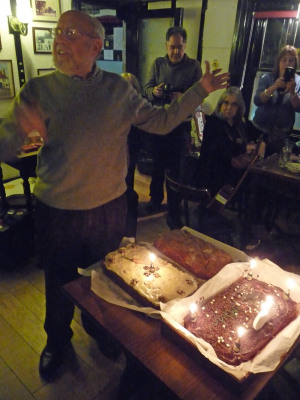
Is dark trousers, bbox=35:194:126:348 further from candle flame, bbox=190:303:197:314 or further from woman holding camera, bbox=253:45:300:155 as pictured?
woman holding camera, bbox=253:45:300:155

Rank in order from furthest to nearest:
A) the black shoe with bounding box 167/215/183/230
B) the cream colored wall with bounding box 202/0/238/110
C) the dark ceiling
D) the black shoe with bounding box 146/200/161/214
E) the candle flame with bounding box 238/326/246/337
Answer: the dark ceiling < the cream colored wall with bounding box 202/0/238/110 < the black shoe with bounding box 146/200/161/214 < the black shoe with bounding box 167/215/183/230 < the candle flame with bounding box 238/326/246/337

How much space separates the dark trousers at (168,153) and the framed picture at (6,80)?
1.89 m

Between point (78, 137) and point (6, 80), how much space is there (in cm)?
320

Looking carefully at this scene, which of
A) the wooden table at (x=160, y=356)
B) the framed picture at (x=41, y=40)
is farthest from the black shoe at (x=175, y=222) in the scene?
the framed picture at (x=41, y=40)

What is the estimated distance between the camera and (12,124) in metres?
1.32

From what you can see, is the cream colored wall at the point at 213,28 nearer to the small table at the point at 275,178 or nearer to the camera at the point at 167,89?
the camera at the point at 167,89

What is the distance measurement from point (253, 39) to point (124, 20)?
6.36ft

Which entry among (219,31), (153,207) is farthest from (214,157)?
(219,31)

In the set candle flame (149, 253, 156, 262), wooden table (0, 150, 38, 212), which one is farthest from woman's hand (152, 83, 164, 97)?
candle flame (149, 253, 156, 262)

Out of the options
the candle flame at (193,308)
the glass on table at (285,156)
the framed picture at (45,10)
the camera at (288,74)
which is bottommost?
the candle flame at (193,308)

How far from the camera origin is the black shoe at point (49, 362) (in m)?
1.83

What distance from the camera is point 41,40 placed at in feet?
13.3

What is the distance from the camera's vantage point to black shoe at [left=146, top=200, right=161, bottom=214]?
381cm

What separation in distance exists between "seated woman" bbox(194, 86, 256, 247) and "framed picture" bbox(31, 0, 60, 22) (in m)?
2.40
